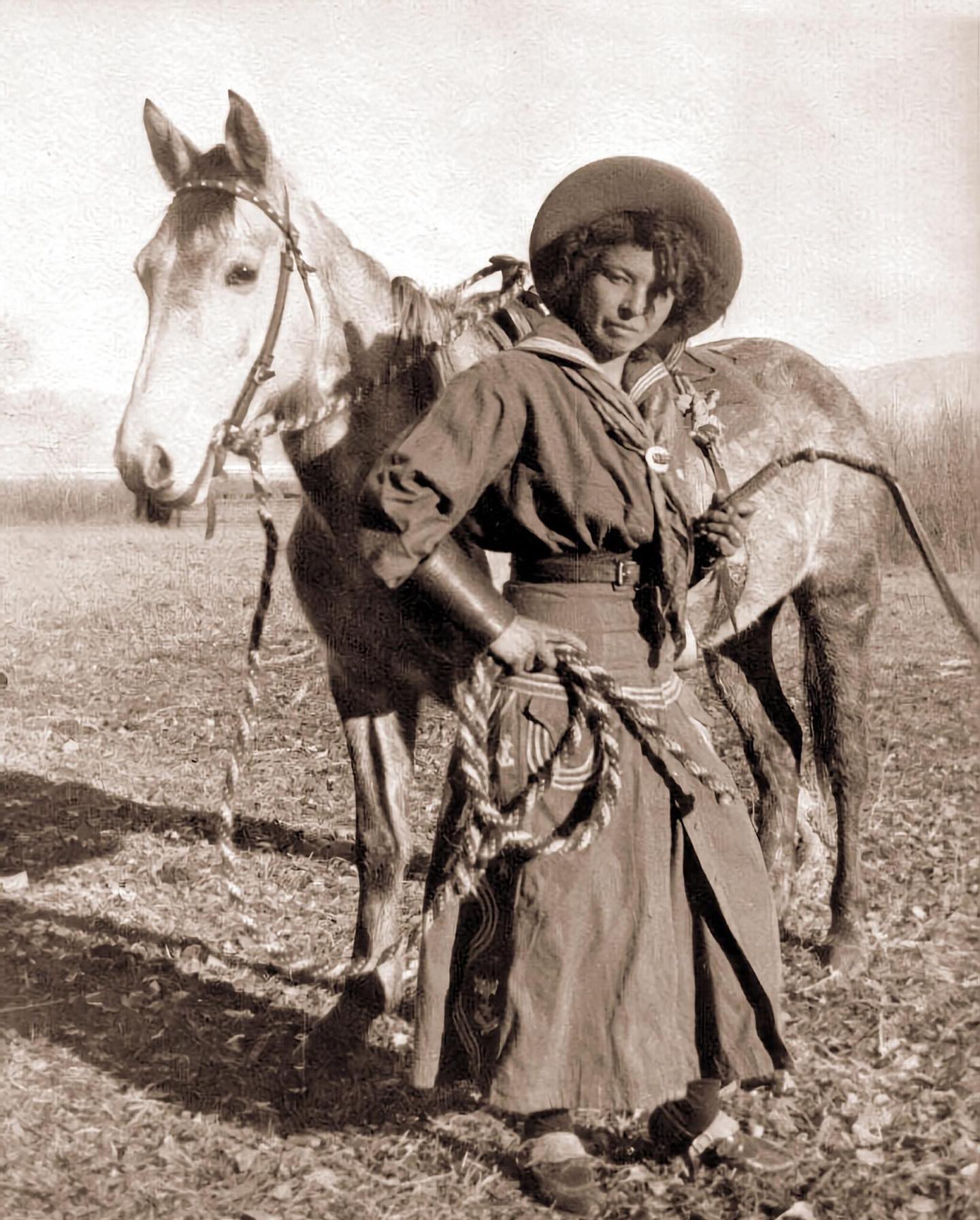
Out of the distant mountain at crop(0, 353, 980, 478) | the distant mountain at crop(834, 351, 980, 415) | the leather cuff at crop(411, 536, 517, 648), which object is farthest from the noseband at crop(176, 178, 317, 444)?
the distant mountain at crop(834, 351, 980, 415)

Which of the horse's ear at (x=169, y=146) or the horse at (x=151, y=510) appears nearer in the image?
the horse at (x=151, y=510)

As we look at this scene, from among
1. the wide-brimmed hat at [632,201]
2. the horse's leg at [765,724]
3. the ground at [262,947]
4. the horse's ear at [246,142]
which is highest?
the horse's ear at [246,142]

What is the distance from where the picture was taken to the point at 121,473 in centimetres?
248

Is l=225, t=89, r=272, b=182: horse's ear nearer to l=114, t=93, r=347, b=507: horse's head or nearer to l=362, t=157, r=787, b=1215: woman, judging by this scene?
l=114, t=93, r=347, b=507: horse's head

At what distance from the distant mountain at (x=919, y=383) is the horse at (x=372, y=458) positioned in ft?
0.31

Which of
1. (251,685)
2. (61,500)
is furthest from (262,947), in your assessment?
(61,500)

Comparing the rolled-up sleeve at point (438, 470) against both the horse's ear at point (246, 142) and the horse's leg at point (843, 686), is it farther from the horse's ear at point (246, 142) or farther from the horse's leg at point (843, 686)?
the horse's leg at point (843, 686)

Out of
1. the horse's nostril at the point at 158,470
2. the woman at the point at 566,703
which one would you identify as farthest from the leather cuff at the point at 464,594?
the horse's nostril at the point at 158,470

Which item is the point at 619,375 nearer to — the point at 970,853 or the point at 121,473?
the point at 121,473

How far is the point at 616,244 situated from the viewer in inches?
88.7

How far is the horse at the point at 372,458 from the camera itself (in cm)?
252

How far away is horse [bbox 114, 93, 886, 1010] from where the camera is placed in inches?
99.1

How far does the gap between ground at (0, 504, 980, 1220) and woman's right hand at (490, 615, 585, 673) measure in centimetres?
118

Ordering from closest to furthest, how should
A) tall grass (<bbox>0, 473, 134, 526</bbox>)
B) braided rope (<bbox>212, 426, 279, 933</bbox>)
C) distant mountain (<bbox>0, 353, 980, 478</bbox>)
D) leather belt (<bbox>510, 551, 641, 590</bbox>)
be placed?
leather belt (<bbox>510, 551, 641, 590</bbox>)
braided rope (<bbox>212, 426, 279, 933</bbox>)
distant mountain (<bbox>0, 353, 980, 478</bbox>)
tall grass (<bbox>0, 473, 134, 526</bbox>)
